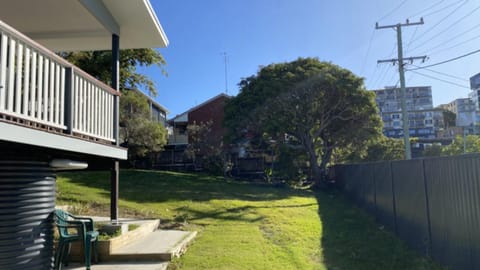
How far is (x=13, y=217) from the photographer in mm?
4020

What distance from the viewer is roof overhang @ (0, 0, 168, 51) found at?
236 inches

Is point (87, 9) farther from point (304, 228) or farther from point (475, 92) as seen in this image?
point (475, 92)

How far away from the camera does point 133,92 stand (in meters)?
21.1

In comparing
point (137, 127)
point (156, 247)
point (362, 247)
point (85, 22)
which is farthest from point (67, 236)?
point (137, 127)

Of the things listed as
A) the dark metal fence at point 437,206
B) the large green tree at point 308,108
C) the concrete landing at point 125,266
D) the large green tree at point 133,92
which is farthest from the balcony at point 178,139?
the concrete landing at point 125,266

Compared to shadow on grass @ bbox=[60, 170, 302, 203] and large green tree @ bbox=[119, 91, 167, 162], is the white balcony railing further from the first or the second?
large green tree @ bbox=[119, 91, 167, 162]

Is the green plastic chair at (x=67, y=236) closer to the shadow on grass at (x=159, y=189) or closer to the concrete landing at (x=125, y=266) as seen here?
the concrete landing at (x=125, y=266)

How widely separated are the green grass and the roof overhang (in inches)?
149

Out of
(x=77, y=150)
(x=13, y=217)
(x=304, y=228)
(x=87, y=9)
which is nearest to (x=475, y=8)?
(x=304, y=228)

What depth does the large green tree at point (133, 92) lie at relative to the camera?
42.7 ft

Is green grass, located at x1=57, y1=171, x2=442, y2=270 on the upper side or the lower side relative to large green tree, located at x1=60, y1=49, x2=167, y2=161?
lower

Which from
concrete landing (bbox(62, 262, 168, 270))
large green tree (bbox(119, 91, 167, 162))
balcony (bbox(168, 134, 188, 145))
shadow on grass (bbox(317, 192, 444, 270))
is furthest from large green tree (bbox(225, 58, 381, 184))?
concrete landing (bbox(62, 262, 168, 270))

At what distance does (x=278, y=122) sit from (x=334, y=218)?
1026cm

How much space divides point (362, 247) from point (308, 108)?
1457 centimetres
